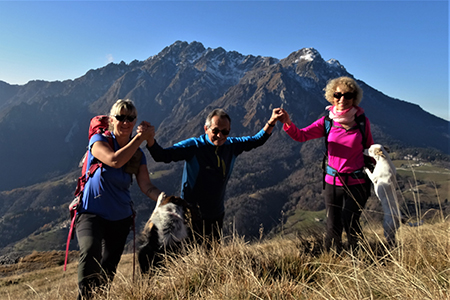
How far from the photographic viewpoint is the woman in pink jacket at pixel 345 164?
3951 millimetres

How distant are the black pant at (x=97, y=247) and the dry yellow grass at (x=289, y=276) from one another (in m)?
0.24

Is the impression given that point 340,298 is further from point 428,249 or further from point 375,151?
point 375,151

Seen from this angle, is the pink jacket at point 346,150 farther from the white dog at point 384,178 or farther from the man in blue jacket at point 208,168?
the man in blue jacket at point 208,168

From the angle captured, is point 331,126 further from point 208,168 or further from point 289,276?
point 289,276

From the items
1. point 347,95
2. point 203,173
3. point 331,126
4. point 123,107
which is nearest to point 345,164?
point 331,126

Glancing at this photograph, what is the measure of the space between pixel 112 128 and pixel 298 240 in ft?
10.0

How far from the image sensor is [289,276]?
9.78ft

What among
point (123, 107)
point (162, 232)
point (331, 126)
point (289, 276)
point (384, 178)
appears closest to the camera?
point (289, 276)

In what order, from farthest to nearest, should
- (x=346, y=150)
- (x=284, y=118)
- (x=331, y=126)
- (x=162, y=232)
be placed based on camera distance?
1. (x=284, y=118)
2. (x=331, y=126)
3. (x=346, y=150)
4. (x=162, y=232)

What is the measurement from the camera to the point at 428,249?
3.03m

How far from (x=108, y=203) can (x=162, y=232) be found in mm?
698

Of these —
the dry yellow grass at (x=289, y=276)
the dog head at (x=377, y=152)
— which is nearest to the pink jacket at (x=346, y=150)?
the dog head at (x=377, y=152)

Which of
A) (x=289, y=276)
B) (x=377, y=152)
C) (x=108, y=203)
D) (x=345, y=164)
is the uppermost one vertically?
(x=377, y=152)

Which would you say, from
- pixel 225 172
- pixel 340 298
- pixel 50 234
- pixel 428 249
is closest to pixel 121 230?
pixel 225 172
